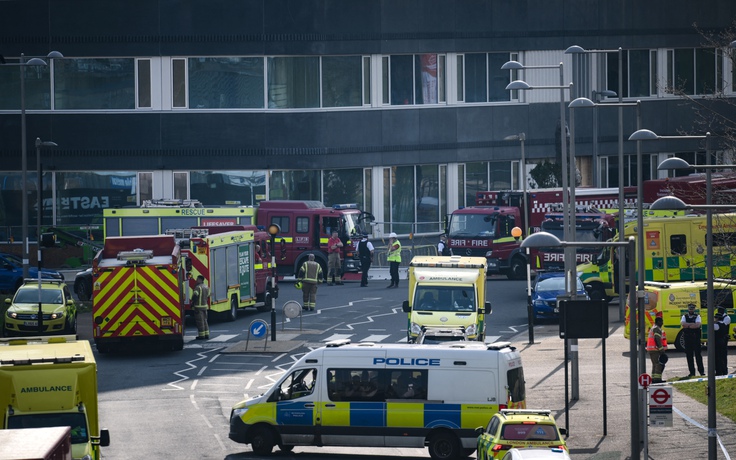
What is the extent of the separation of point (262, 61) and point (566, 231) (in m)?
27.8

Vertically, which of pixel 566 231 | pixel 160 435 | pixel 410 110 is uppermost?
pixel 410 110

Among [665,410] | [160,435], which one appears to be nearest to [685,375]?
[665,410]

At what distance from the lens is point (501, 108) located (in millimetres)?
60625

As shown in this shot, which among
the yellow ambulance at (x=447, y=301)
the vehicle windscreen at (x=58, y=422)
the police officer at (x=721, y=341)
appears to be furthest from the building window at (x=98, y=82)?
the vehicle windscreen at (x=58, y=422)

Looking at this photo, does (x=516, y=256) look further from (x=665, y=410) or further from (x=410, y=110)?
(x=665, y=410)

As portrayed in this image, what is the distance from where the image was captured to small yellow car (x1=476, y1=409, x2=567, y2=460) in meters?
19.4

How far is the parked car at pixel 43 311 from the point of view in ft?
118

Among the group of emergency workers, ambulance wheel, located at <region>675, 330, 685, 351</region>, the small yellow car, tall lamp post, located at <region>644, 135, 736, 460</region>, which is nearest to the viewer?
the small yellow car

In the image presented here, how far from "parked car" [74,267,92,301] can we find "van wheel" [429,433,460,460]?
2413 cm

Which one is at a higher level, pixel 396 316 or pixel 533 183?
pixel 533 183

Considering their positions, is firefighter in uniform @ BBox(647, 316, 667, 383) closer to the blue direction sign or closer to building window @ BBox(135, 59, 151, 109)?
the blue direction sign

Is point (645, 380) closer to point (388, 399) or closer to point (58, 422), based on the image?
point (388, 399)

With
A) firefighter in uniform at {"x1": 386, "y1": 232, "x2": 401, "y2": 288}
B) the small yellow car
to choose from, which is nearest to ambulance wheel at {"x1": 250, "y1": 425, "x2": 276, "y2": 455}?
the small yellow car

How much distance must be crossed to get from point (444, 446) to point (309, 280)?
18363mm
